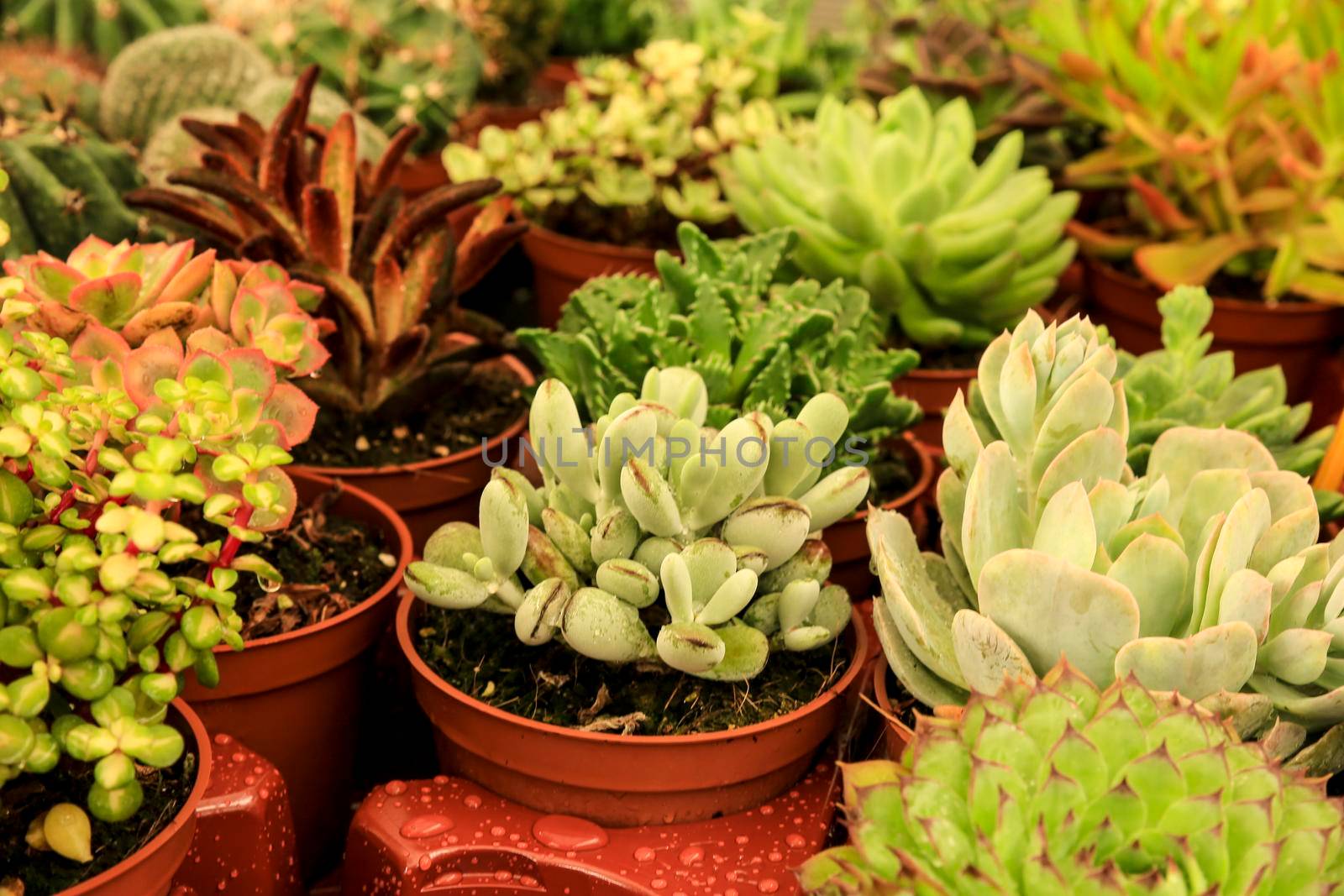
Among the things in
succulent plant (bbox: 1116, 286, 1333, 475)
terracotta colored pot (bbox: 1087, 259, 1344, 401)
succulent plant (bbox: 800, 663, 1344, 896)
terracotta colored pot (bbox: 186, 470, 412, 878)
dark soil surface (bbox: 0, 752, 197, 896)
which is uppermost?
succulent plant (bbox: 1116, 286, 1333, 475)

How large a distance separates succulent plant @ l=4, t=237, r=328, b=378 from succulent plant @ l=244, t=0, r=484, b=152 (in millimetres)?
1048

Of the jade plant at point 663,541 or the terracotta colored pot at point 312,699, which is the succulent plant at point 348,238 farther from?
the jade plant at point 663,541

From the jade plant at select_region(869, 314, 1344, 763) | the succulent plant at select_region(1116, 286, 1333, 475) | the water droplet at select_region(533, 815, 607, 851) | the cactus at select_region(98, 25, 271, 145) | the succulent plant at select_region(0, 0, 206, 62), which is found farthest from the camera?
the succulent plant at select_region(0, 0, 206, 62)

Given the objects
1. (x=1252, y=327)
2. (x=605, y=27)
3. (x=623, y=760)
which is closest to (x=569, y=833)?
(x=623, y=760)

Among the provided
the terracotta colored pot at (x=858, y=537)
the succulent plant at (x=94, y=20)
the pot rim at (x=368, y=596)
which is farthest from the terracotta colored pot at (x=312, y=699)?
the succulent plant at (x=94, y=20)

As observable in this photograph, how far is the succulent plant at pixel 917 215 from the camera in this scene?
1.38 m

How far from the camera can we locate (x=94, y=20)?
7.89 ft

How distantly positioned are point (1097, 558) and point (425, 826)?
465mm

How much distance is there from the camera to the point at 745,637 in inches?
34.2

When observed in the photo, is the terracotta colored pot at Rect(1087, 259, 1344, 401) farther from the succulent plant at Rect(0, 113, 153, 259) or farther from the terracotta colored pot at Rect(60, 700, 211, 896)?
the terracotta colored pot at Rect(60, 700, 211, 896)

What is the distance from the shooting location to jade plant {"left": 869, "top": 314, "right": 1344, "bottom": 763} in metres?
0.74

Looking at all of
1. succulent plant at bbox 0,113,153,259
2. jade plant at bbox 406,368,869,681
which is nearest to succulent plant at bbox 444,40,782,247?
succulent plant at bbox 0,113,153,259

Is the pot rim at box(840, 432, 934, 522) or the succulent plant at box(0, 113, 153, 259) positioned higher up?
the succulent plant at box(0, 113, 153, 259)

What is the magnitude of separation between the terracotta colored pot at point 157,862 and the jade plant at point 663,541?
191 mm
